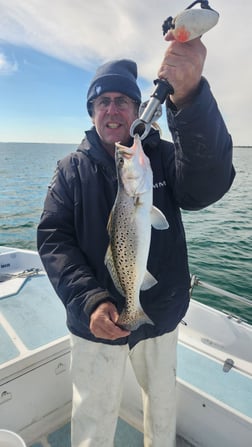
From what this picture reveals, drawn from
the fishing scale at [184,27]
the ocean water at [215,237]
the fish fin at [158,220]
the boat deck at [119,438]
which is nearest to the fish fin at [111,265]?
the fish fin at [158,220]

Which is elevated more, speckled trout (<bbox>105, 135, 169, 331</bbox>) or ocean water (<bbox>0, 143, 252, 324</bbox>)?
speckled trout (<bbox>105, 135, 169, 331</bbox>)

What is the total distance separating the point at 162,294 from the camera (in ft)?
8.18

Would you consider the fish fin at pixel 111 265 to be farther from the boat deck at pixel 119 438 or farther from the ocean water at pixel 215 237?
the ocean water at pixel 215 237

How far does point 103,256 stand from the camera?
2.45 m

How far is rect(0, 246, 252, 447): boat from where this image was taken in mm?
2988

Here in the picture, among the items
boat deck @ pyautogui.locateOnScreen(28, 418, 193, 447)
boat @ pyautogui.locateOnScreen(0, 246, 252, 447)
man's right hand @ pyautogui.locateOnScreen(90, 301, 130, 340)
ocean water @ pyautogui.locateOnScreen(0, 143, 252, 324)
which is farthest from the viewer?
ocean water @ pyautogui.locateOnScreen(0, 143, 252, 324)

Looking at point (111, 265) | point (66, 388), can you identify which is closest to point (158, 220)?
point (111, 265)

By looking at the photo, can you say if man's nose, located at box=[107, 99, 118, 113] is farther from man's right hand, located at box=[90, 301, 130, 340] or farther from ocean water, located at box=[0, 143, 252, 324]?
Answer: ocean water, located at box=[0, 143, 252, 324]

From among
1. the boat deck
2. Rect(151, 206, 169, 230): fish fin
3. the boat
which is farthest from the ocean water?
Rect(151, 206, 169, 230): fish fin

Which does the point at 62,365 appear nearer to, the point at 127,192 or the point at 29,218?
the point at 127,192

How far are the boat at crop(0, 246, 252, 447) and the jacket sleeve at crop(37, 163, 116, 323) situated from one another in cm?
122

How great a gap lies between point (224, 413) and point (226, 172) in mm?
2019

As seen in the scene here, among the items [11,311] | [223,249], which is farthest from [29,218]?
[11,311]

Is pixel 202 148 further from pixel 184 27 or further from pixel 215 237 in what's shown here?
pixel 215 237
